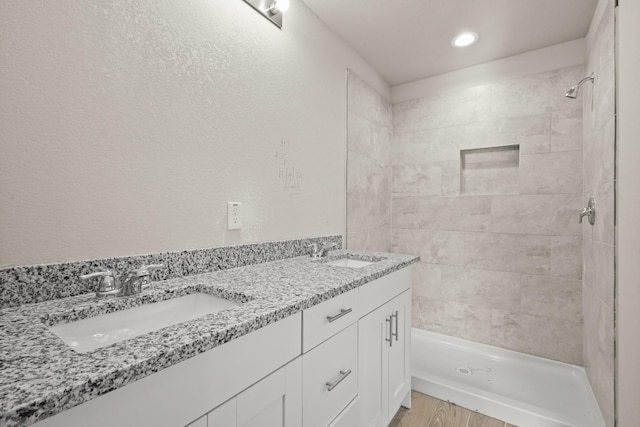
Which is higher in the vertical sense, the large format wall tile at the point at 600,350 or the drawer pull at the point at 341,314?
the drawer pull at the point at 341,314

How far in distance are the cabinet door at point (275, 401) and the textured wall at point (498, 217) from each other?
211 cm

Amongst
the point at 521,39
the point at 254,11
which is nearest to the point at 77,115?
the point at 254,11

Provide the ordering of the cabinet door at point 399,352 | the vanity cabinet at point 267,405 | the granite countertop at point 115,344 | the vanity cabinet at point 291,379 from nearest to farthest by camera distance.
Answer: the granite countertop at point 115,344, the vanity cabinet at point 291,379, the vanity cabinet at point 267,405, the cabinet door at point 399,352

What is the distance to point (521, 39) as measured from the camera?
2141 millimetres

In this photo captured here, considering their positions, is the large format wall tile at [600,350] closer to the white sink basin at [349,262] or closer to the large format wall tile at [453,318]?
the large format wall tile at [453,318]

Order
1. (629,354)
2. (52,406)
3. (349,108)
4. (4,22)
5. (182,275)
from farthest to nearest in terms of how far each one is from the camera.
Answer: (349,108) → (629,354) → (182,275) → (4,22) → (52,406)

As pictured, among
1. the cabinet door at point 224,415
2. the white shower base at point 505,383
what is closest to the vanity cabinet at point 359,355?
the cabinet door at point 224,415

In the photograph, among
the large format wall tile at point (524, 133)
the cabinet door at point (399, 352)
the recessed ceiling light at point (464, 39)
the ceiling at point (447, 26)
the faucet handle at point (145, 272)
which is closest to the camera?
the faucet handle at point (145, 272)

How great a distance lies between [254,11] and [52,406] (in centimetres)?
161

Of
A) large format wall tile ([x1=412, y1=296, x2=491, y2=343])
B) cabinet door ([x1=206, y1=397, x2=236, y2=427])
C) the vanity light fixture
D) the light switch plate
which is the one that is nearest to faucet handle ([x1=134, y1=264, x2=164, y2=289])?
the light switch plate

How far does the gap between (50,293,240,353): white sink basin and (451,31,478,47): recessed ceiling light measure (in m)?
2.28

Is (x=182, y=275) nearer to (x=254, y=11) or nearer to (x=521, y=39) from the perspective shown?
(x=254, y=11)

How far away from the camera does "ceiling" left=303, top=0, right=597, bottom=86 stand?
1.80 m

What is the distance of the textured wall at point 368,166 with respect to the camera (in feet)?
7.36
